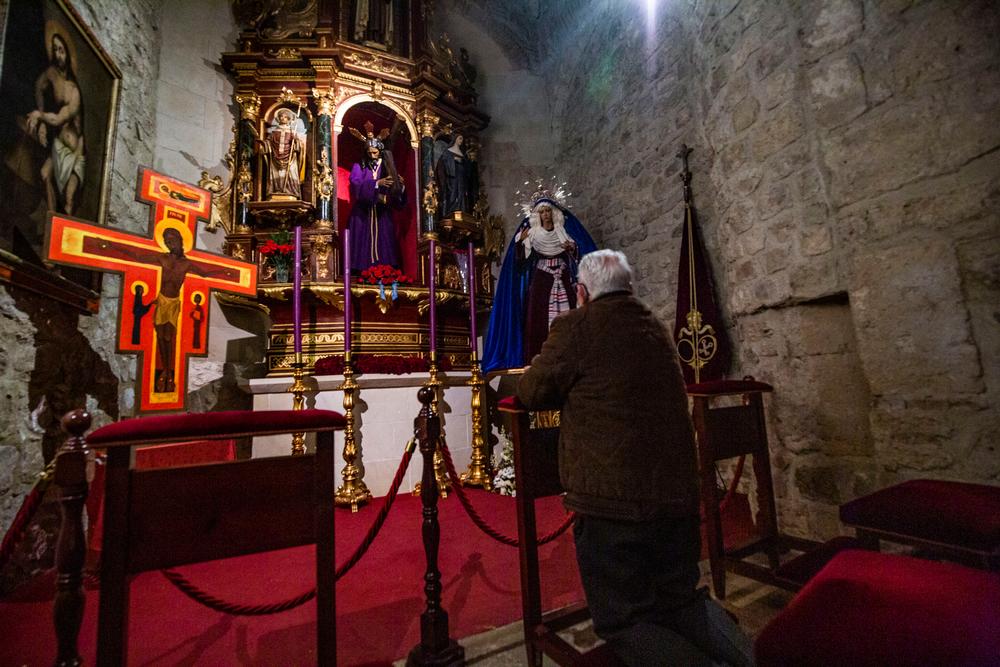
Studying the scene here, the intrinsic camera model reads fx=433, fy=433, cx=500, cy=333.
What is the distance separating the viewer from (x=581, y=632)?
2002 mm

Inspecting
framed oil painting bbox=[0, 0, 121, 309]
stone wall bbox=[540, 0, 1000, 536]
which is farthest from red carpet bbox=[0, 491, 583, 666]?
stone wall bbox=[540, 0, 1000, 536]

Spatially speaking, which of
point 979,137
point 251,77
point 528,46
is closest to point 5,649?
point 979,137

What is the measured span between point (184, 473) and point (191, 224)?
266 centimetres

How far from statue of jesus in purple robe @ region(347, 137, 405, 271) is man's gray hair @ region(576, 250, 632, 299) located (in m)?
4.53

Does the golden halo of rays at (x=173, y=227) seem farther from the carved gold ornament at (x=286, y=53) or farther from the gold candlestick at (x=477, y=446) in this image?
the carved gold ornament at (x=286, y=53)

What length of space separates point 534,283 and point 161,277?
3476 mm

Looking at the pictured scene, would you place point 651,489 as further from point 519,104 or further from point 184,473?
A: point 519,104

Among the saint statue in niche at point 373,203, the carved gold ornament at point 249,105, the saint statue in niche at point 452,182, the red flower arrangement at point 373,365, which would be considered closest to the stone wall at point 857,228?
the red flower arrangement at point 373,365

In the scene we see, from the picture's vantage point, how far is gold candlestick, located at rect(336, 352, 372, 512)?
384cm

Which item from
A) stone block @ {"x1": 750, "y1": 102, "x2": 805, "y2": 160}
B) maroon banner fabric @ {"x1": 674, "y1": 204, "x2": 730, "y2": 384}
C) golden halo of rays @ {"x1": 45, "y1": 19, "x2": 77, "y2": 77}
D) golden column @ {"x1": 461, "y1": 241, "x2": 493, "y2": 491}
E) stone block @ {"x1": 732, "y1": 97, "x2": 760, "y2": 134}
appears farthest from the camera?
golden column @ {"x1": 461, "y1": 241, "x2": 493, "y2": 491}

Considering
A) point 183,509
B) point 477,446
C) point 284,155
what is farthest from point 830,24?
point 284,155

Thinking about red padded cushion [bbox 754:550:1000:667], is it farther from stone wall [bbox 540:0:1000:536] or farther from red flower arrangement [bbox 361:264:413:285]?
red flower arrangement [bbox 361:264:413:285]

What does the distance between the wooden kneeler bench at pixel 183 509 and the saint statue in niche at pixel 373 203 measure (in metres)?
4.61

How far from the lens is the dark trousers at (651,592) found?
4.82ft
